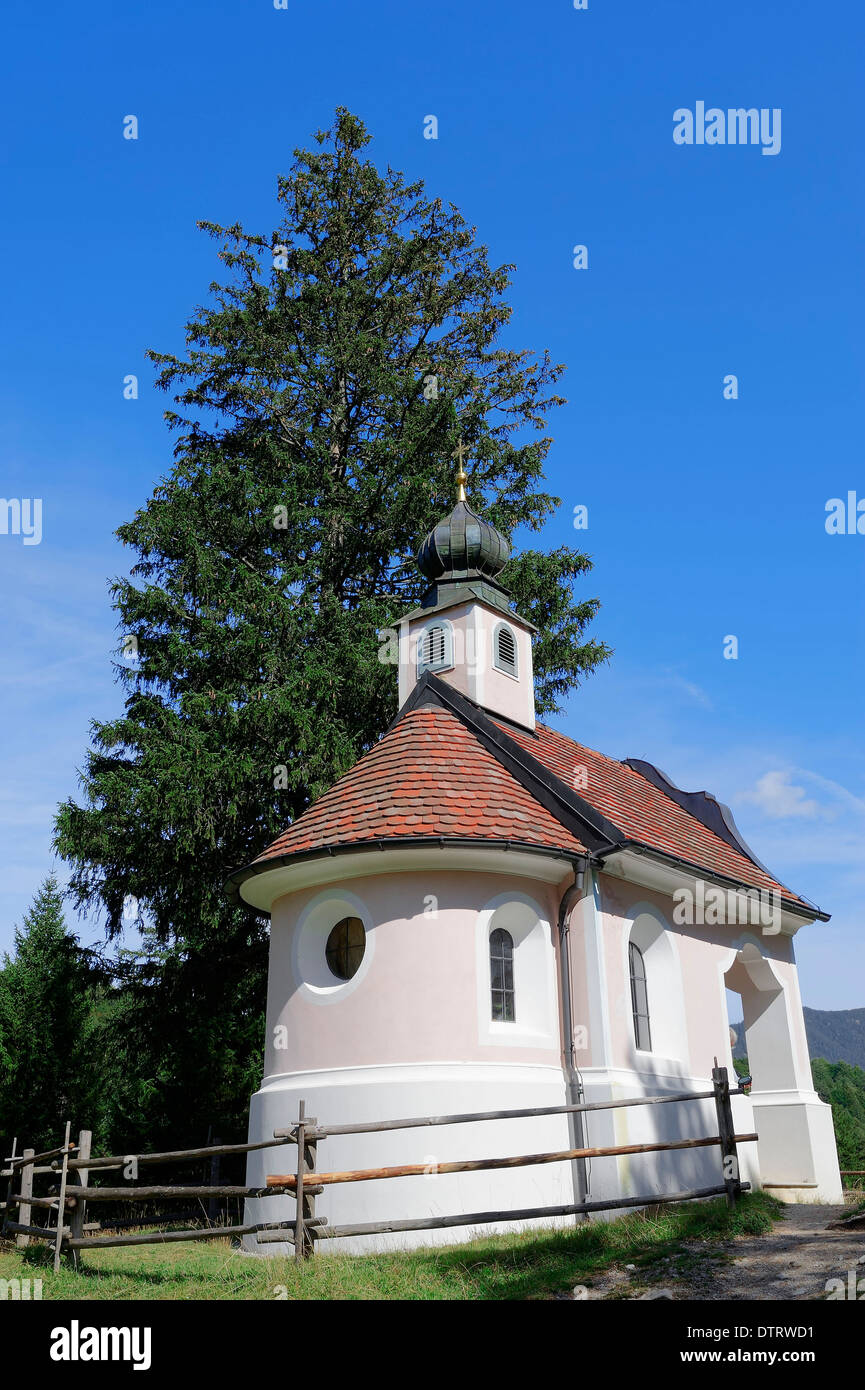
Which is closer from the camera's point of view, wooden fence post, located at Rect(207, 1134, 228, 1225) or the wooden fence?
the wooden fence

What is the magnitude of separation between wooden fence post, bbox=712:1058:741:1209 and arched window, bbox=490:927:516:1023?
97.6 inches

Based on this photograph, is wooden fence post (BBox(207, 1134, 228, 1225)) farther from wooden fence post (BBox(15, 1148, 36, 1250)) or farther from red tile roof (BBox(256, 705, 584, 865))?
red tile roof (BBox(256, 705, 584, 865))

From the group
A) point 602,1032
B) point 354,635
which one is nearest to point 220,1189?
point 602,1032

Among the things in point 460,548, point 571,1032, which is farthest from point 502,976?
point 460,548

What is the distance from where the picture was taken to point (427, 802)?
41.9ft

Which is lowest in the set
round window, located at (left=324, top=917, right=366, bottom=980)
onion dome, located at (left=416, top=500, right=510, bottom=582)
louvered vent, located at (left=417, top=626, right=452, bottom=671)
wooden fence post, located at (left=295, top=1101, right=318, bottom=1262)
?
wooden fence post, located at (left=295, top=1101, right=318, bottom=1262)

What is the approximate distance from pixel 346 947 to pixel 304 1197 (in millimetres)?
3678

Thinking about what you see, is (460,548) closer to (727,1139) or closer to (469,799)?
(469,799)

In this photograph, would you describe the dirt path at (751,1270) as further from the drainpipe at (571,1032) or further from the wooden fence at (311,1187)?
the drainpipe at (571,1032)

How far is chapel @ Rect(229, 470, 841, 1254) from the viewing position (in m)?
11.4

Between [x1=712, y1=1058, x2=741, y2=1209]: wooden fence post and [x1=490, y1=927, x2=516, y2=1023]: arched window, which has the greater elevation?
[x1=490, y1=927, x2=516, y2=1023]: arched window

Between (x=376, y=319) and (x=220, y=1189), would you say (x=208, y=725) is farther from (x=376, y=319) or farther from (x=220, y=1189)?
(x=376, y=319)

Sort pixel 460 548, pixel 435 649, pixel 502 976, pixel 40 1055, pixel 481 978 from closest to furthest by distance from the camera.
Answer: pixel 481 978 < pixel 502 976 < pixel 435 649 < pixel 460 548 < pixel 40 1055

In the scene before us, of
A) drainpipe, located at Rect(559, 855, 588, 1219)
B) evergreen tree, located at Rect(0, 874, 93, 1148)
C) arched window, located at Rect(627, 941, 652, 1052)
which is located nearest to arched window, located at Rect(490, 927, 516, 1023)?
drainpipe, located at Rect(559, 855, 588, 1219)
